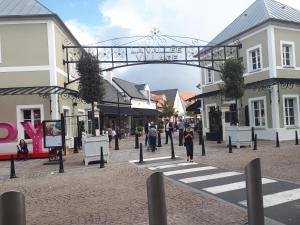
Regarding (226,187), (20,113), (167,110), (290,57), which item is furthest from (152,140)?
(167,110)

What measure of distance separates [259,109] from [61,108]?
39.3 feet

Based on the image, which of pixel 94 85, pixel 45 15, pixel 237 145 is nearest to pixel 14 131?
pixel 94 85

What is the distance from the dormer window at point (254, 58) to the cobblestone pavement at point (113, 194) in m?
10.4

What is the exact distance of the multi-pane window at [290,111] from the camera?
25.3 m

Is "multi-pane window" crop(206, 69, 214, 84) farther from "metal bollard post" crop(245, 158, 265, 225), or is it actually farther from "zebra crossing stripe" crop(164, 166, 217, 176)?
"metal bollard post" crop(245, 158, 265, 225)

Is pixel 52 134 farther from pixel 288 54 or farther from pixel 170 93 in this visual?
pixel 170 93

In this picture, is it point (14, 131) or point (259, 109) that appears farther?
point (259, 109)

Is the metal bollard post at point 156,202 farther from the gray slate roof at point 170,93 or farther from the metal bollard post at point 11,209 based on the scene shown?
the gray slate roof at point 170,93

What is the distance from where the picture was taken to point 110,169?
14898 millimetres

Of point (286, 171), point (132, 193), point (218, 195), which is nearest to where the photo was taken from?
point (218, 195)

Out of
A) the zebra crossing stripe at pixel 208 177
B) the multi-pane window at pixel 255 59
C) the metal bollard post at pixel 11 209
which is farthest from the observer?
the multi-pane window at pixel 255 59

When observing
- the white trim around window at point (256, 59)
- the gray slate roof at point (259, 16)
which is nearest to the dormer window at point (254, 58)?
the white trim around window at point (256, 59)

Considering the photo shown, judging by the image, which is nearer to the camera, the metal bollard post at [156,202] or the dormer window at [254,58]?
the metal bollard post at [156,202]

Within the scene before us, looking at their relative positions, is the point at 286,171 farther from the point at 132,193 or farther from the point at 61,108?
the point at 61,108
